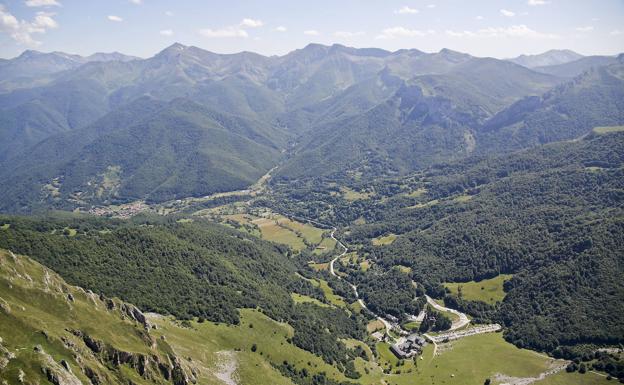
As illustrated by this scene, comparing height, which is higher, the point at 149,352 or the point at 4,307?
the point at 4,307

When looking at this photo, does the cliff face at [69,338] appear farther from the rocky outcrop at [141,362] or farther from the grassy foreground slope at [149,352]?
the grassy foreground slope at [149,352]

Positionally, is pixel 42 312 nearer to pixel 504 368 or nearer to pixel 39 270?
pixel 39 270

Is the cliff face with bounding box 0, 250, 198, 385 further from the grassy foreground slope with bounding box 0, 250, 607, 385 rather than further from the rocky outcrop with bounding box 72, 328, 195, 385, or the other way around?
the grassy foreground slope with bounding box 0, 250, 607, 385

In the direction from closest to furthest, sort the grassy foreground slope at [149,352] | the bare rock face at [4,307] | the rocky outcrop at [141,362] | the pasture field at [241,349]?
the grassy foreground slope at [149,352] < the bare rock face at [4,307] < the rocky outcrop at [141,362] < the pasture field at [241,349]

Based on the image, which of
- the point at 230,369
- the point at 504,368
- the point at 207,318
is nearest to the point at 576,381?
the point at 504,368

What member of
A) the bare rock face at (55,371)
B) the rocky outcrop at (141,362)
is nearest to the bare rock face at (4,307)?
the bare rock face at (55,371)

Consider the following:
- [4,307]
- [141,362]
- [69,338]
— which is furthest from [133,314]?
[4,307]

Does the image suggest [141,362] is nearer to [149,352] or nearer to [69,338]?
[149,352]

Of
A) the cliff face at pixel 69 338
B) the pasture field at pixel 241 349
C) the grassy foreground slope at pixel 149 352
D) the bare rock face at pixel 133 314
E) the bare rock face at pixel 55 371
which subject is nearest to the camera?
the bare rock face at pixel 55 371
